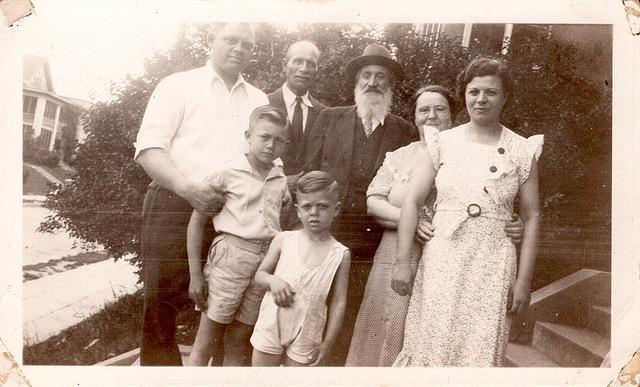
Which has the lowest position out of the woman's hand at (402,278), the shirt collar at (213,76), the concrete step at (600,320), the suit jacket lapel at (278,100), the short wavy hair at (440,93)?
the concrete step at (600,320)

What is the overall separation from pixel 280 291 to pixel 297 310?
0.10m

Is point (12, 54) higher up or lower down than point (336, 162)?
higher up

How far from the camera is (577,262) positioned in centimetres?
288

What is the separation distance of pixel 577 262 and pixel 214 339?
1548 mm

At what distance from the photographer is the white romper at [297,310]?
2738mm

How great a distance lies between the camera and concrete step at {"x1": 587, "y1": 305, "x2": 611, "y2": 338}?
9.48ft

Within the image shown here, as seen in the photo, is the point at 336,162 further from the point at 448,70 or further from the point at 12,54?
the point at 12,54

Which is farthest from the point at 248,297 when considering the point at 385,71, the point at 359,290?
the point at 385,71

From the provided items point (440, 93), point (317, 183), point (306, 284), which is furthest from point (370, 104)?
point (306, 284)

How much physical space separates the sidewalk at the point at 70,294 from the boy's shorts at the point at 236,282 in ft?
1.16

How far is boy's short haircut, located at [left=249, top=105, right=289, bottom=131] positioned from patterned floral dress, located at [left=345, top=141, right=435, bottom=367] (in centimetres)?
44

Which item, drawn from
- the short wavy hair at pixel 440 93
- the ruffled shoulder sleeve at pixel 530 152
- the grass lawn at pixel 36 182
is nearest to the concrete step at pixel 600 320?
the ruffled shoulder sleeve at pixel 530 152

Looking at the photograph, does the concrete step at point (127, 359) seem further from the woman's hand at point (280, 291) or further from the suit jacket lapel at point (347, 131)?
the suit jacket lapel at point (347, 131)

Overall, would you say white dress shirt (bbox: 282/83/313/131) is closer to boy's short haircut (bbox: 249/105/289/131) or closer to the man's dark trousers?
boy's short haircut (bbox: 249/105/289/131)
